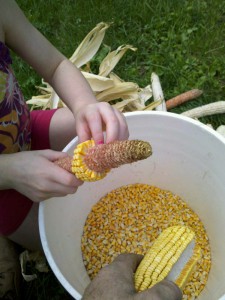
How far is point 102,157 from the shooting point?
28.9 inches

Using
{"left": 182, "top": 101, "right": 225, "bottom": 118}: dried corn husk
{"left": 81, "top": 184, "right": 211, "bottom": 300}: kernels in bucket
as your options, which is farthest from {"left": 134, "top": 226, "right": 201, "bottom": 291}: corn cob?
{"left": 182, "top": 101, "right": 225, "bottom": 118}: dried corn husk

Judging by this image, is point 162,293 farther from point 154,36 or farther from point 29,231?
point 154,36

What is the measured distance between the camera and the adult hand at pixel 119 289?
2.44 feet

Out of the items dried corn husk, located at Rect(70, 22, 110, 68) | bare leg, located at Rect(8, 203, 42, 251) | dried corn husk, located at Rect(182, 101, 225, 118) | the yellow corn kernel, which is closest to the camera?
the yellow corn kernel

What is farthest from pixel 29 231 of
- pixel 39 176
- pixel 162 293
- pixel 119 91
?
pixel 119 91

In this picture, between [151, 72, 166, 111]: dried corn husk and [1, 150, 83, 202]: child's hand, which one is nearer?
[1, 150, 83, 202]: child's hand

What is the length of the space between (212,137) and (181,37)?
1022 millimetres

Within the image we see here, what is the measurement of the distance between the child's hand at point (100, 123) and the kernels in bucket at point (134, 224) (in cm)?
54

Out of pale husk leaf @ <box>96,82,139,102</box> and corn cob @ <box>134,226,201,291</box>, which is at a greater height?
pale husk leaf @ <box>96,82,139,102</box>

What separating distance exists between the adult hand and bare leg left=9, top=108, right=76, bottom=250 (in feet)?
1.76

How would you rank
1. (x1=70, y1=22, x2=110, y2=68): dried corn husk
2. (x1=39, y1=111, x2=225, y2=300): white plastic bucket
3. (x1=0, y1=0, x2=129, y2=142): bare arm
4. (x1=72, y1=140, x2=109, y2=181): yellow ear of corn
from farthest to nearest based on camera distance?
(x1=70, y1=22, x2=110, y2=68): dried corn husk, (x1=39, y1=111, x2=225, y2=300): white plastic bucket, (x1=0, y1=0, x2=129, y2=142): bare arm, (x1=72, y1=140, x2=109, y2=181): yellow ear of corn

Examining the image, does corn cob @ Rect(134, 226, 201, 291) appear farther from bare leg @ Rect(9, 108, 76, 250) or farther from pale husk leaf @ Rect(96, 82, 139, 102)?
pale husk leaf @ Rect(96, 82, 139, 102)

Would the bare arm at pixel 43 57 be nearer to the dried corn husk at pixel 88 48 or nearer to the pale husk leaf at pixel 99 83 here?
the pale husk leaf at pixel 99 83

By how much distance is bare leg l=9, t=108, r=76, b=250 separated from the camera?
1.32 meters
